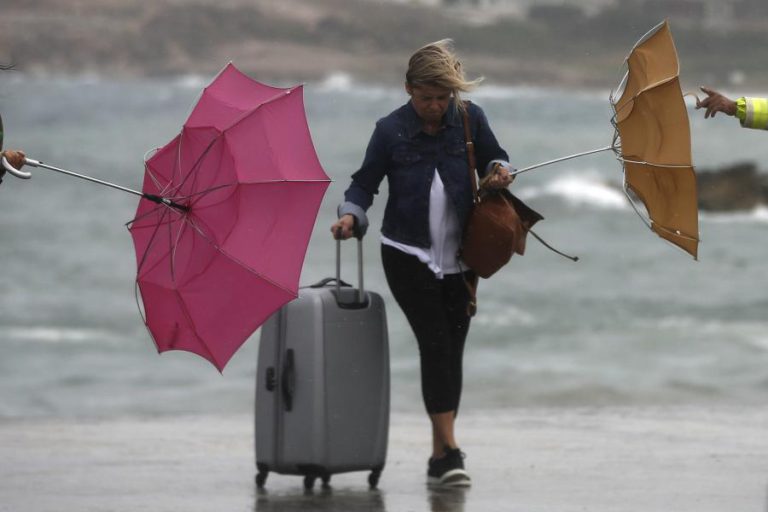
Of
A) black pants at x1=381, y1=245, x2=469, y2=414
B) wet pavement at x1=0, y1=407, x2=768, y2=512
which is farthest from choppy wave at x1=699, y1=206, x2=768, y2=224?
black pants at x1=381, y1=245, x2=469, y2=414

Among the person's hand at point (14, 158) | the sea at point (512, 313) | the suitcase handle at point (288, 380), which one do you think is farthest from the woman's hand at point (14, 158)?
the suitcase handle at point (288, 380)

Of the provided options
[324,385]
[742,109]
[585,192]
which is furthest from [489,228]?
[585,192]

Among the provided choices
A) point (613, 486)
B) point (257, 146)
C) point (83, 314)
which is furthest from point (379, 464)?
point (83, 314)

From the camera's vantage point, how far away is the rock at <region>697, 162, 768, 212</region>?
30750 millimetres

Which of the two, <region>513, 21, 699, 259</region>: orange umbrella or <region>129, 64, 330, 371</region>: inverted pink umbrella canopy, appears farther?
<region>513, 21, 699, 259</region>: orange umbrella

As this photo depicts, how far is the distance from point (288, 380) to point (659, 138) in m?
1.49

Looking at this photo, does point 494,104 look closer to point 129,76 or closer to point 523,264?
point 129,76

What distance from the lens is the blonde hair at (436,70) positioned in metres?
5.97

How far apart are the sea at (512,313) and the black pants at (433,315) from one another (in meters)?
0.46

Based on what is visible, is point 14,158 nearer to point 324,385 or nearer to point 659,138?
point 324,385

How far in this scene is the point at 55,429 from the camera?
785cm

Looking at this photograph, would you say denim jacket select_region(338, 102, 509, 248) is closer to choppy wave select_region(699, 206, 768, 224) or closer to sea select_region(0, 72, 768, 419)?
sea select_region(0, 72, 768, 419)

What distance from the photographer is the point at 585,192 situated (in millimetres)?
36312

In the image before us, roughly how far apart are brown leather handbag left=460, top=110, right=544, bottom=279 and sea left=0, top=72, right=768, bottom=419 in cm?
53
